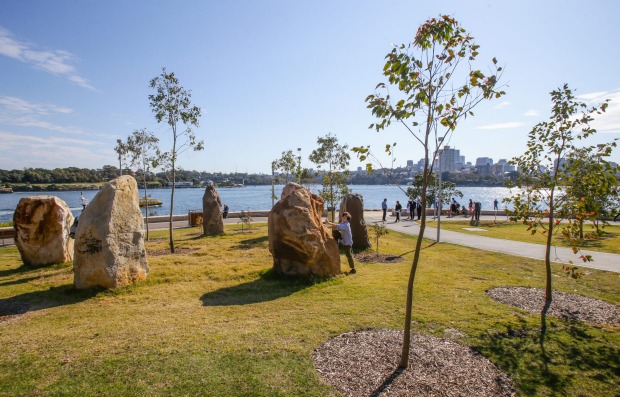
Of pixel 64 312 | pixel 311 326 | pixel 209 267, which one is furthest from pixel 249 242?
pixel 311 326

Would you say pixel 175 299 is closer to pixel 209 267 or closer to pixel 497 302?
pixel 209 267

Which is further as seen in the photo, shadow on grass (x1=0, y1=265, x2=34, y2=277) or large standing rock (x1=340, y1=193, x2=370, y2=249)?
large standing rock (x1=340, y1=193, x2=370, y2=249)

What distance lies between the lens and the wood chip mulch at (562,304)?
839cm

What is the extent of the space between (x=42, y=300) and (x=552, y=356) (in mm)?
11987

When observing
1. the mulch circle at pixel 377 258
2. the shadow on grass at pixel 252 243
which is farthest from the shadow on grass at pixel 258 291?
the shadow on grass at pixel 252 243

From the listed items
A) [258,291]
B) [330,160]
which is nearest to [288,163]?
[330,160]

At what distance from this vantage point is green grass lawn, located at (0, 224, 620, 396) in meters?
5.43

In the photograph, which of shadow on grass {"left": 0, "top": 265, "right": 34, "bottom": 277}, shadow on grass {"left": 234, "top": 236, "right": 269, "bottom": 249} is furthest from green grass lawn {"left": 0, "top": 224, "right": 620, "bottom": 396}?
shadow on grass {"left": 234, "top": 236, "right": 269, "bottom": 249}

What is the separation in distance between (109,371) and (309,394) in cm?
318

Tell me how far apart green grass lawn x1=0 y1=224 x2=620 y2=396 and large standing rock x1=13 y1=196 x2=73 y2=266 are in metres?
0.80

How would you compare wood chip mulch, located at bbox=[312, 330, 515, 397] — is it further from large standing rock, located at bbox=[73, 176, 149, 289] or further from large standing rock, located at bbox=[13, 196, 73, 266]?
large standing rock, located at bbox=[13, 196, 73, 266]

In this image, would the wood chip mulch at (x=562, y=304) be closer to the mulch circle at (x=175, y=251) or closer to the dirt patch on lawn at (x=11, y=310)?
the dirt patch on lawn at (x=11, y=310)

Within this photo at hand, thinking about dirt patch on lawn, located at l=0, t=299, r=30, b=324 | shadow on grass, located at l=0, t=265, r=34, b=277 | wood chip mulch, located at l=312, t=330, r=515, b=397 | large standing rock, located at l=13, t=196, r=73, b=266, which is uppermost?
large standing rock, located at l=13, t=196, r=73, b=266

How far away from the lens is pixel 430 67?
541 centimetres
